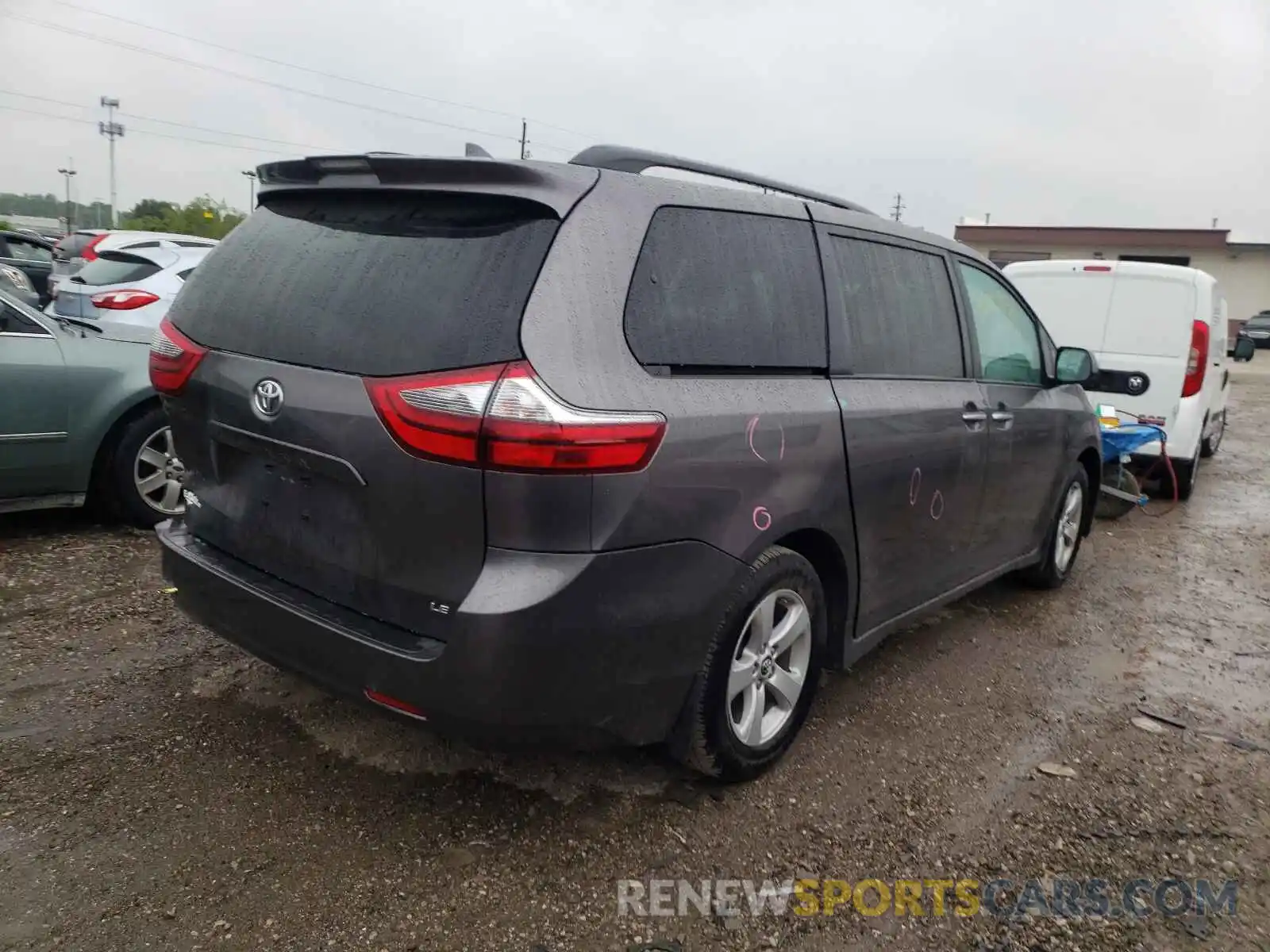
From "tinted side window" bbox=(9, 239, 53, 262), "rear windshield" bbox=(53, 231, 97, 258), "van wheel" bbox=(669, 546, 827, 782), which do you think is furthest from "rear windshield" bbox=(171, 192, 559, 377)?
"tinted side window" bbox=(9, 239, 53, 262)

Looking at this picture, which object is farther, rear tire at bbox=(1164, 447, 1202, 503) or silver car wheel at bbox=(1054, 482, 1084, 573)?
rear tire at bbox=(1164, 447, 1202, 503)

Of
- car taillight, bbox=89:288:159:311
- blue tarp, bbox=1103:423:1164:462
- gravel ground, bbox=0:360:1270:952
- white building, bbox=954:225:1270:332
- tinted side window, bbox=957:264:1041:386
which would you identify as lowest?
gravel ground, bbox=0:360:1270:952

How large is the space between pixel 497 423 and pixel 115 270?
8.14 metres

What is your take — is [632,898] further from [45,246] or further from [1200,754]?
[45,246]

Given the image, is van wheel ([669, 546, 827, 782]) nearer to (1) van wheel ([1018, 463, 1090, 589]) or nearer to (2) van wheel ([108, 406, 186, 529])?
(1) van wheel ([1018, 463, 1090, 589])

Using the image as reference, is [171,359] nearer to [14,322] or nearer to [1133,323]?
[14,322]

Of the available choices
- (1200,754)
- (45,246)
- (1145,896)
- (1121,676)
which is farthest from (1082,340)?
(45,246)

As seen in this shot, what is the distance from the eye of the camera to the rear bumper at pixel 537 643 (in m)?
2.23

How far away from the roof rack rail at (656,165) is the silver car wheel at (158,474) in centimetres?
341

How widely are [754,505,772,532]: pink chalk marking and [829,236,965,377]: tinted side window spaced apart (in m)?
0.79

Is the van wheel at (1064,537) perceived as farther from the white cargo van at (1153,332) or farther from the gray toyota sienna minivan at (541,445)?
the white cargo van at (1153,332)

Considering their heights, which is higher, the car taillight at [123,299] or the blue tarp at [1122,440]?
the car taillight at [123,299]

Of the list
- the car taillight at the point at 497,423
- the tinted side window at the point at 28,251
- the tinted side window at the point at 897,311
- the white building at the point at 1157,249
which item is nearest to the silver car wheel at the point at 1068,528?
the tinted side window at the point at 897,311

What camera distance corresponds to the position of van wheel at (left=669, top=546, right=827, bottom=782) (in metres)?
2.69
